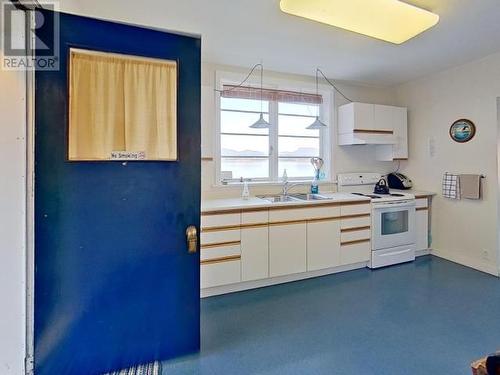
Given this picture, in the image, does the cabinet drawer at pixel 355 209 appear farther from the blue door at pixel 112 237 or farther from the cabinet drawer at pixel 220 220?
the blue door at pixel 112 237

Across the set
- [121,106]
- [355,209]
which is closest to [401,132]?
[355,209]

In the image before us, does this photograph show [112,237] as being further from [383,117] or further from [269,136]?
[383,117]

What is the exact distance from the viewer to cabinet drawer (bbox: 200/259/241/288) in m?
2.73

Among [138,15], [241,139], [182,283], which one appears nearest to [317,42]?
[241,139]

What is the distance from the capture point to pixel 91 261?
1670 mm

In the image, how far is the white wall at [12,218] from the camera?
1440mm

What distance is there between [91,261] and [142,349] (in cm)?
65

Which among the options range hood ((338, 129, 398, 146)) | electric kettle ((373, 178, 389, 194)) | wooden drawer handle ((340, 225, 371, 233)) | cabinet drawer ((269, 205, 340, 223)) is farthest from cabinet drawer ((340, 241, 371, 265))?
range hood ((338, 129, 398, 146))

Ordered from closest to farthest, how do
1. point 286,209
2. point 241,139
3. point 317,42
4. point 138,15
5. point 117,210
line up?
point 117,210 < point 138,15 < point 317,42 < point 286,209 < point 241,139

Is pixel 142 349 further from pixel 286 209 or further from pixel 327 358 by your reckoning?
pixel 286 209

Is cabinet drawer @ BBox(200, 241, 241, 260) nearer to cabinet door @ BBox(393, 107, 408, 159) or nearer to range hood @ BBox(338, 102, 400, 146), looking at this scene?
range hood @ BBox(338, 102, 400, 146)

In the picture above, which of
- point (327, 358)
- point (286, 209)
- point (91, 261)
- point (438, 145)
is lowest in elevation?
point (327, 358)

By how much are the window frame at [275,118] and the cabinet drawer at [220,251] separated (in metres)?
0.88

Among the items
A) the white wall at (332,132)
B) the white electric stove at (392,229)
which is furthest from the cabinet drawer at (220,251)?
the white electric stove at (392,229)
